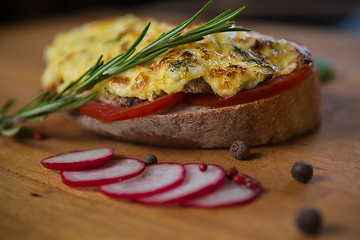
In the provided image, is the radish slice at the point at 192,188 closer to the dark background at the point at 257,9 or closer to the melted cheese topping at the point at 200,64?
the melted cheese topping at the point at 200,64

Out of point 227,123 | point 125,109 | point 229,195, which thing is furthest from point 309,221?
point 125,109

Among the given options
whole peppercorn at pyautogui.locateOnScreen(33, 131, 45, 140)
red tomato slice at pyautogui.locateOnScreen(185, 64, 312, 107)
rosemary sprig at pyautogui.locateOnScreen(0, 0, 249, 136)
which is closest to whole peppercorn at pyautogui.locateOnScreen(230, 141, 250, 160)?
red tomato slice at pyautogui.locateOnScreen(185, 64, 312, 107)

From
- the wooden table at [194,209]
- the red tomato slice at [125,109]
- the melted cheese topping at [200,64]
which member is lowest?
the wooden table at [194,209]

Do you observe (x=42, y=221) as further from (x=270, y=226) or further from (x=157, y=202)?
(x=270, y=226)

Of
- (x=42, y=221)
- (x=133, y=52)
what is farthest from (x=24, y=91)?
(x=42, y=221)

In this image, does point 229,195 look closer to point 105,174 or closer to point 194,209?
point 194,209

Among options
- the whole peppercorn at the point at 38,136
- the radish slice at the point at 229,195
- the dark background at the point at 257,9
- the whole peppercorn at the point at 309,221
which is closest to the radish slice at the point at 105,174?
the radish slice at the point at 229,195
